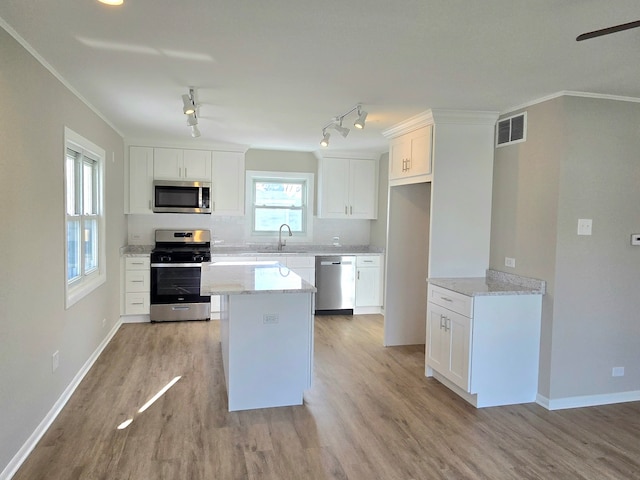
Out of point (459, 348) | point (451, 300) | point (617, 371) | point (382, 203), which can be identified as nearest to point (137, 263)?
point (382, 203)

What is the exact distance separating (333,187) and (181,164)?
2.13m

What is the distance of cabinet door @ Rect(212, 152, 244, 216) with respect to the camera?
597 cm

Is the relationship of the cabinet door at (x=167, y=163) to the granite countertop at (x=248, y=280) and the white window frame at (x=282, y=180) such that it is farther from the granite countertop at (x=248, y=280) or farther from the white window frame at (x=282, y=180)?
the granite countertop at (x=248, y=280)

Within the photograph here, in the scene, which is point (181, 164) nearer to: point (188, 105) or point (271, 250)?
point (271, 250)

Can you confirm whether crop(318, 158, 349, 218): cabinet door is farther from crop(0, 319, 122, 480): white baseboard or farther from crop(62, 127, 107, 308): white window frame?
crop(0, 319, 122, 480): white baseboard

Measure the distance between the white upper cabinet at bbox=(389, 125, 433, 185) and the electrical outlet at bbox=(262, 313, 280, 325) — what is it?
1862 millimetres

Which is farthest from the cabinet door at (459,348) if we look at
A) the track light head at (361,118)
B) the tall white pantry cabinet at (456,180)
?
the track light head at (361,118)

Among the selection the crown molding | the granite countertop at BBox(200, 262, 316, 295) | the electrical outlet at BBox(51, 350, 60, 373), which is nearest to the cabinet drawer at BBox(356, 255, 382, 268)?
the granite countertop at BBox(200, 262, 316, 295)

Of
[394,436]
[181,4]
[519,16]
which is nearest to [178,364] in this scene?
[394,436]

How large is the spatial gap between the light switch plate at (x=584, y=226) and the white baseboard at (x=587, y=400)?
4.15 ft

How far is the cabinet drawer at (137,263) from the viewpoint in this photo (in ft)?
18.1

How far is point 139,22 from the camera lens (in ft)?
7.05

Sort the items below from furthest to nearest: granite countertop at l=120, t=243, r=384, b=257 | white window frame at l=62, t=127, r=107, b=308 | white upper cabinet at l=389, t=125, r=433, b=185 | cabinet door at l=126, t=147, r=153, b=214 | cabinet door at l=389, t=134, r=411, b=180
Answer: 1. granite countertop at l=120, t=243, r=384, b=257
2. cabinet door at l=126, t=147, r=153, b=214
3. cabinet door at l=389, t=134, r=411, b=180
4. white upper cabinet at l=389, t=125, r=433, b=185
5. white window frame at l=62, t=127, r=107, b=308

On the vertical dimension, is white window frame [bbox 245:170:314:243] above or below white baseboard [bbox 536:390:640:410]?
above
